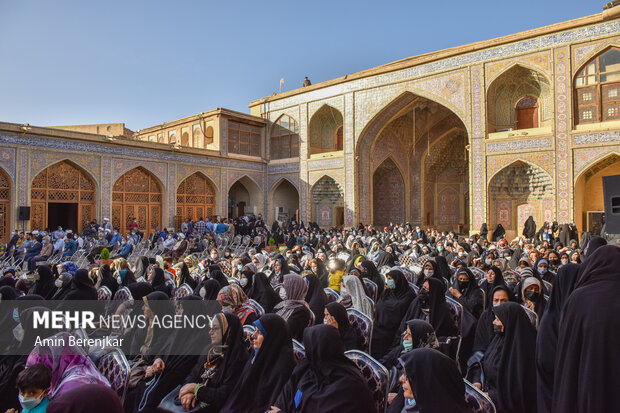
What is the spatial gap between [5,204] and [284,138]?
10952 millimetres

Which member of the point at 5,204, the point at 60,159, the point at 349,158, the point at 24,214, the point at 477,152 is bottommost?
the point at 24,214

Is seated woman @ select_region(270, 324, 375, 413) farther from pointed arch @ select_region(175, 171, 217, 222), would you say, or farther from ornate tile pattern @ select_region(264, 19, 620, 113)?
pointed arch @ select_region(175, 171, 217, 222)

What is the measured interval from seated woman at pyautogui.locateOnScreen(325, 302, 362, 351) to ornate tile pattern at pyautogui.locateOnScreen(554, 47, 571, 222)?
453 inches

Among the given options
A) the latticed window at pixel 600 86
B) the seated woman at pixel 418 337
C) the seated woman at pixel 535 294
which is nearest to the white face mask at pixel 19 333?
the seated woman at pixel 418 337

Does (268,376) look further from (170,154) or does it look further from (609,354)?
(170,154)

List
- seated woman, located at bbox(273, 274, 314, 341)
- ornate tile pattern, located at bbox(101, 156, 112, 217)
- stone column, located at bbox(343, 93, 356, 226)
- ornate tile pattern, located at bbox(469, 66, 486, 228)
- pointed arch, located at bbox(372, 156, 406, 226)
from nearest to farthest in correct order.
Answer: seated woman, located at bbox(273, 274, 314, 341) → ornate tile pattern, located at bbox(469, 66, 486, 228) → ornate tile pattern, located at bbox(101, 156, 112, 217) → stone column, located at bbox(343, 93, 356, 226) → pointed arch, located at bbox(372, 156, 406, 226)

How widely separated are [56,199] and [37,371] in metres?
14.1

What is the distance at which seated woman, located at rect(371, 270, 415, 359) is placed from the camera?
3.51 m

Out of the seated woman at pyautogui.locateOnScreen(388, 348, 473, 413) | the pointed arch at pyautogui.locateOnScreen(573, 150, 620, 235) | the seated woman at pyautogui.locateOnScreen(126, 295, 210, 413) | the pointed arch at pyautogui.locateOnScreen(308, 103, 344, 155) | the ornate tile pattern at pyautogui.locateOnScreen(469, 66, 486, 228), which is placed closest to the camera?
the seated woman at pyautogui.locateOnScreen(388, 348, 473, 413)

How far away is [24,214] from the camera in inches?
498

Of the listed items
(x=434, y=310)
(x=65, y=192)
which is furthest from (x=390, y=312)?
(x=65, y=192)

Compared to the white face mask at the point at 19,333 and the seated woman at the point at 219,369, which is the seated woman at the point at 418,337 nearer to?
the seated woman at the point at 219,369

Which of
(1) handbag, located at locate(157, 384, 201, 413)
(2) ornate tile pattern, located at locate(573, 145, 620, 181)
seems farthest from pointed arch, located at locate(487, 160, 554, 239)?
(1) handbag, located at locate(157, 384, 201, 413)

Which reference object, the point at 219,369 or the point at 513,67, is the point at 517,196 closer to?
the point at 513,67
